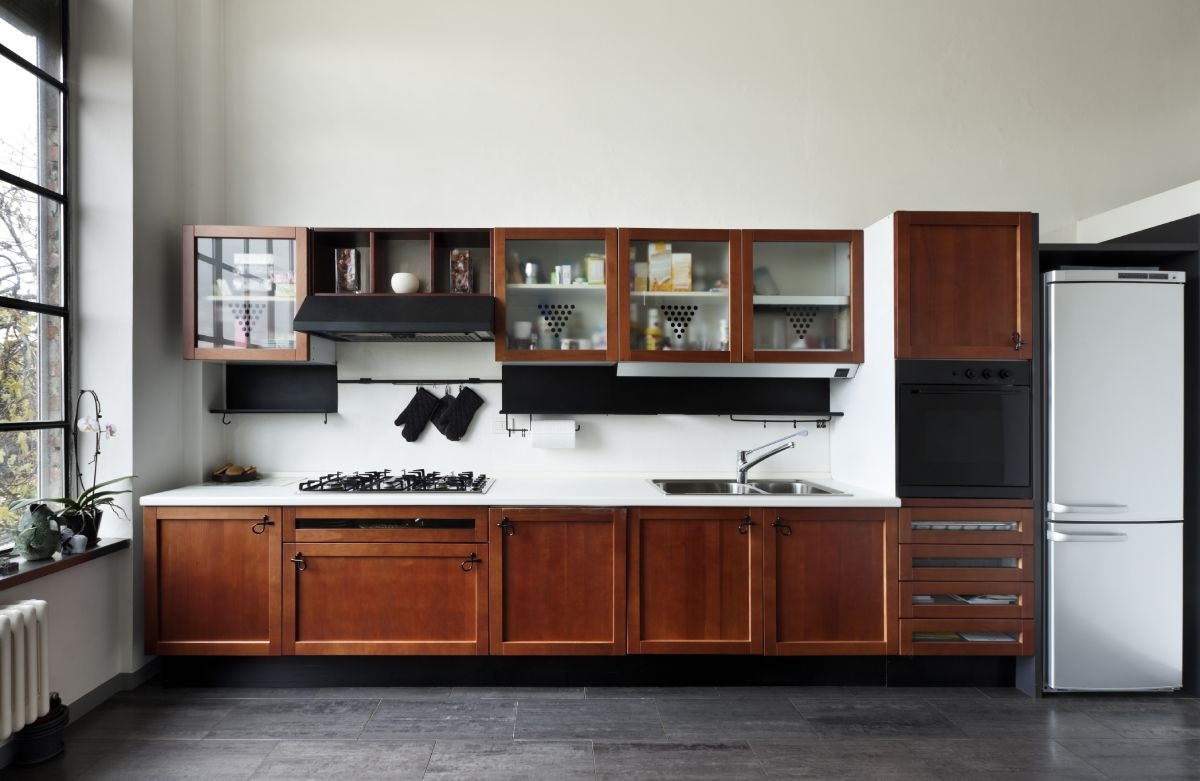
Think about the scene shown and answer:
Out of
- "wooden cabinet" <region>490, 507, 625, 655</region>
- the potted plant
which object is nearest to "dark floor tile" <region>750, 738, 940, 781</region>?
"wooden cabinet" <region>490, 507, 625, 655</region>

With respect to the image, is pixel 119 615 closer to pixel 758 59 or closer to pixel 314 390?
pixel 314 390

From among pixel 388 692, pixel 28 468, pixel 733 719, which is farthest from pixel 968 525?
pixel 28 468

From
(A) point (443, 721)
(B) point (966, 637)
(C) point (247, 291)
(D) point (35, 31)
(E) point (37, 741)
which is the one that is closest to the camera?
(E) point (37, 741)

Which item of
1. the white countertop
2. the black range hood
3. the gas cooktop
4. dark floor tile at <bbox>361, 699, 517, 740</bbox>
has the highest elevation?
the black range hood

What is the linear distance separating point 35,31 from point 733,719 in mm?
3974

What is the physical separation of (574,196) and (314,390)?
1.70 meters

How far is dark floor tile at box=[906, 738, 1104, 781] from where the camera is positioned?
2.14m

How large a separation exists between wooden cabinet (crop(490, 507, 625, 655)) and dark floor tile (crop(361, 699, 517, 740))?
260mm

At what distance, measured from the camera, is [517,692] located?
9.01 feet

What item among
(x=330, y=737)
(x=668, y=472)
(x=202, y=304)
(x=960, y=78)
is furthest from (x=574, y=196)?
(x=330, y=737)

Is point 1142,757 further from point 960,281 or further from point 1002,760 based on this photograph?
point 960,281

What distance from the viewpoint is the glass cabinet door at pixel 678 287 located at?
3.02 metres

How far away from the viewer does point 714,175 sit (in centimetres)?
339

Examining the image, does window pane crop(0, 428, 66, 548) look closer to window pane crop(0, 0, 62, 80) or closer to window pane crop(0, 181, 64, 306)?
window pane crop(0, 181, 64, 306)
